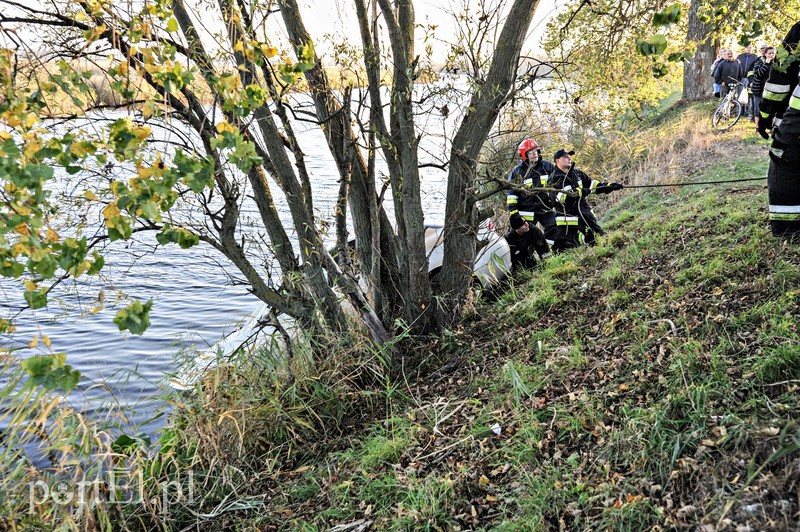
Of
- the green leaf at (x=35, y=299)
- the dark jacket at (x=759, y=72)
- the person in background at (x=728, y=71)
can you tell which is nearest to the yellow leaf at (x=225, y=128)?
the green leaf at (x=35, y=299)

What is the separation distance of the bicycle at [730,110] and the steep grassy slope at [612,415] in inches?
353

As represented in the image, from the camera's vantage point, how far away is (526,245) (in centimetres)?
816

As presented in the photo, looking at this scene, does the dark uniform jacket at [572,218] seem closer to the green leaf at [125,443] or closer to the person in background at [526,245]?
the person in background at [526,245]

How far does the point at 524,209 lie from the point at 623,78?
2.29 metres

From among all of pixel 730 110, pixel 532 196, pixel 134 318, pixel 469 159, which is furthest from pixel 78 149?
pixel 730 110

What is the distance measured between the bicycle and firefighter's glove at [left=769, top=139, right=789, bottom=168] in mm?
9963

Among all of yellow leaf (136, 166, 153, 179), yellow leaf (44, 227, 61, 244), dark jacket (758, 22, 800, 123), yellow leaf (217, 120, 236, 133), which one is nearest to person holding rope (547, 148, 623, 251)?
dark jacket (758, 22, 800, 123)

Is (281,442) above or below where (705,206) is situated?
below

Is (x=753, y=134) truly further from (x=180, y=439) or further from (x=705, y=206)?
(x=180, y=439)

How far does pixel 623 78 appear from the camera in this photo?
847cm

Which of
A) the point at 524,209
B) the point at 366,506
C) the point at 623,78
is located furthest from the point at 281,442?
the point at 623,78

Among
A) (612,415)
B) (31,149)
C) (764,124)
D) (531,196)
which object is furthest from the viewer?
(531,196)

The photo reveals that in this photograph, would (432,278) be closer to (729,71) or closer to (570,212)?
(570,212)

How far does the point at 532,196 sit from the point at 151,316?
5.88 meters
